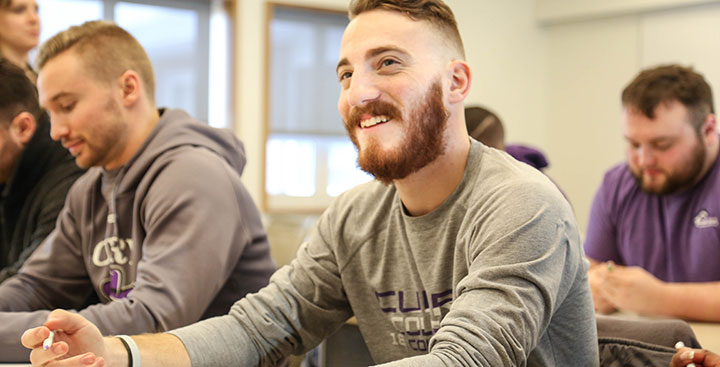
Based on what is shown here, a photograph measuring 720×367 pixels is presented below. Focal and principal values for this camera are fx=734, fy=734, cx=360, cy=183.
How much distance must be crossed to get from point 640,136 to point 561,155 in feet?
14.5

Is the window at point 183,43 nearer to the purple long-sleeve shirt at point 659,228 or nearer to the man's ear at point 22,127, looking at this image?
the man's ear at point 22,127

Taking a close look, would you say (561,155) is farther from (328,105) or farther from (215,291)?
(215,291)

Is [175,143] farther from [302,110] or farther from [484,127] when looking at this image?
[302,110]

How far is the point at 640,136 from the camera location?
90.8 inches

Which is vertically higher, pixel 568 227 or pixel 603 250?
pixel 568 227

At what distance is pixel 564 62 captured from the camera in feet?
21.6

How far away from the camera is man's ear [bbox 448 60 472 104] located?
1.28m

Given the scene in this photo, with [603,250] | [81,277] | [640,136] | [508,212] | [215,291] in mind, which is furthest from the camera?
[603,250]

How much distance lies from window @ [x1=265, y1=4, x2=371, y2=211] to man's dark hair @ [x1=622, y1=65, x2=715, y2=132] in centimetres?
350

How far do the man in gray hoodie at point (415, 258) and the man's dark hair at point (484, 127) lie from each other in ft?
2.80

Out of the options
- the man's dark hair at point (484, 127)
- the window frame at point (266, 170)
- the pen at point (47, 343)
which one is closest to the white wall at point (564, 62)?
the window frame at point (266, 170)

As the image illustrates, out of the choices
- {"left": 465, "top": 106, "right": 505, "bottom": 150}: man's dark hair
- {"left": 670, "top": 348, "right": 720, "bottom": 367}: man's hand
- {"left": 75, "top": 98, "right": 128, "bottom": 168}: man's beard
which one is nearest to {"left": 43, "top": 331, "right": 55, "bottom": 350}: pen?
{"left": 75, "top": 98, "right": 128, "bottom": 168}: man's beard

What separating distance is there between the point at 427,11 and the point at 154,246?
29.9 inches

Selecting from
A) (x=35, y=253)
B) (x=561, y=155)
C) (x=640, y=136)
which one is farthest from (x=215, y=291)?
(x=561, y=155)
